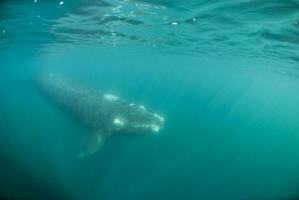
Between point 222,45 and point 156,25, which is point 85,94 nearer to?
point 156,25

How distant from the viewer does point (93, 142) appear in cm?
1655

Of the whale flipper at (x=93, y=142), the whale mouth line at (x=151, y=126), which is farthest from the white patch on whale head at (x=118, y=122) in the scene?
the whale flipper at (x=93, y=142)

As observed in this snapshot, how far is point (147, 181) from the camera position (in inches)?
747

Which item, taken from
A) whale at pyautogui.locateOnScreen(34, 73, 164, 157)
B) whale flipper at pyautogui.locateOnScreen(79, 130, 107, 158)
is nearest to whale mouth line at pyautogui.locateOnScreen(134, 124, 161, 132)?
whale at pyautogui.locateOnScreen(34, 73, 164, 157)

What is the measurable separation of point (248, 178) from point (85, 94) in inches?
470

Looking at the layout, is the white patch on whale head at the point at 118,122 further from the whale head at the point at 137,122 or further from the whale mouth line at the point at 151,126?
the whale mouth line at the point at 151,126

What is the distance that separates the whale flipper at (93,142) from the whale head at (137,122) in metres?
0.98

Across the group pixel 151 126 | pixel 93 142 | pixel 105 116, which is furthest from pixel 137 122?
pixel 93 142

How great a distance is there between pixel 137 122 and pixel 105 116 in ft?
5.67

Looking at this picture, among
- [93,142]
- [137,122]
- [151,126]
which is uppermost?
[137,122]

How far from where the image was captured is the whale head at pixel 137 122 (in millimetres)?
17594

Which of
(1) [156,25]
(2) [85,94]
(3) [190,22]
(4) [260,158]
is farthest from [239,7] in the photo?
(4) [260,158]

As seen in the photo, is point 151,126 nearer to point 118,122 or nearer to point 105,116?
point 118,122

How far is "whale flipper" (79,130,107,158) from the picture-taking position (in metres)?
16.2
